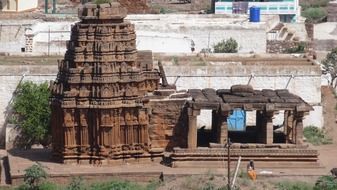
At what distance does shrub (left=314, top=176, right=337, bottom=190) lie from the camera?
97.8 ft

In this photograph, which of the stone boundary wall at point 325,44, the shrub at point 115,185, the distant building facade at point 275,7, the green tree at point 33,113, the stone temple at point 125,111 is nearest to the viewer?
the shrub at point 115,185

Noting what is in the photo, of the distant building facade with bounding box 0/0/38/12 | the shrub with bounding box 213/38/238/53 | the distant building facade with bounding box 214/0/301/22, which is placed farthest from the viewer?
the distant building facade with bounding box 214/0/301/22

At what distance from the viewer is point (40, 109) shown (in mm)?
37844

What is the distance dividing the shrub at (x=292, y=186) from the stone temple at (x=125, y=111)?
4.91 ft

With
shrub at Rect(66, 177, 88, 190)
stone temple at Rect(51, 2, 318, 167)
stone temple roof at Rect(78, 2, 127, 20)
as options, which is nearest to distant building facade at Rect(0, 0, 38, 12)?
stone temple roof at Rect(78, 2, 127, 20)

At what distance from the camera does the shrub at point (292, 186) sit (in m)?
30.5

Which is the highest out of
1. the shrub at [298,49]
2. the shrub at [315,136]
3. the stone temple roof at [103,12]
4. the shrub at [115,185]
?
the stone temple roof at [103,12]

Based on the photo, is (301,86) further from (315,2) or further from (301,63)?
(315,2)

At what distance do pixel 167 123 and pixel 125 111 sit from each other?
1.32 metres

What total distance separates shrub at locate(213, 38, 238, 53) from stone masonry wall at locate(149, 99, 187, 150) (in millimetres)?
16557

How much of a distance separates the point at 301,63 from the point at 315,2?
5244 centimetres

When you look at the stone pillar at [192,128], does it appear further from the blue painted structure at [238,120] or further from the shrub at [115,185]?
the blue painted structure at [238,120]

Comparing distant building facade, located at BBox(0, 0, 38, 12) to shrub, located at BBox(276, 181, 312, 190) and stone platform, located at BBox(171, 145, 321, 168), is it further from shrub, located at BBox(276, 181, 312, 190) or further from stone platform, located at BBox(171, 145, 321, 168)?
shrub, located at BBox(276, 181, 312, 190)

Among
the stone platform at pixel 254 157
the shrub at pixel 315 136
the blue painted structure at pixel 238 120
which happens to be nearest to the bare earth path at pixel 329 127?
the shrub at pixel 315 136
